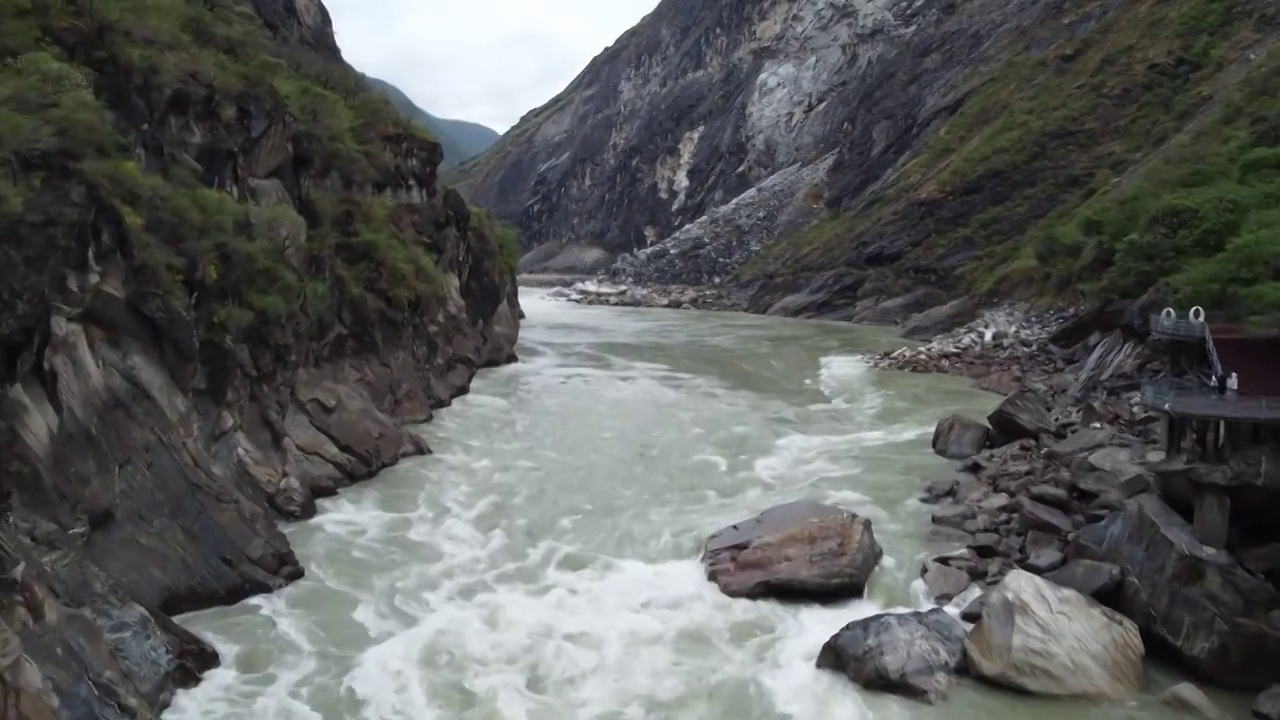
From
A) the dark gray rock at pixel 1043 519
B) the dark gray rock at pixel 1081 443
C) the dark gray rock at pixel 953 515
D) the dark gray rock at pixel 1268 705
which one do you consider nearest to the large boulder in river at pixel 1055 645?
the dark gray rock at pixel 1268 705

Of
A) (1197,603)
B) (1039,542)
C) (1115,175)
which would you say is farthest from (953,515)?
(1115,175)

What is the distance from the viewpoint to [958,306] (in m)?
42.0

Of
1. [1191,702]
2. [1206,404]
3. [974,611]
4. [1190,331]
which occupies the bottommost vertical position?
[1191,702]

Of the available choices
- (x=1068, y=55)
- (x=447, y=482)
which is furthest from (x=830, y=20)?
(x=447, y=482)

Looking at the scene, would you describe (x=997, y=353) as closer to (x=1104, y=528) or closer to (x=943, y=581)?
(x=1104, y=528)

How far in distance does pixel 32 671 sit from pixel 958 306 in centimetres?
3912

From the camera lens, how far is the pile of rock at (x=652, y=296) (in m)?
65.9

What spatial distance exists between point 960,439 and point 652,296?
170 ft

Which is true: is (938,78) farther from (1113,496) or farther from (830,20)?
(1113,496)

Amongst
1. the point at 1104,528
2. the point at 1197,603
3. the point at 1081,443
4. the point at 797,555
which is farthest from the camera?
the point at 1081,443

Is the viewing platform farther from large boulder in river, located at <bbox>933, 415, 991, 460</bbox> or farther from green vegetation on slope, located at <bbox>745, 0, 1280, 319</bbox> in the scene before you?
green vegetation on slope, located at <bbox>745, 0, 1280, 319</bbox>

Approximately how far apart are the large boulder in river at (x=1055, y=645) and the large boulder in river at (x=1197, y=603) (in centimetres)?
37

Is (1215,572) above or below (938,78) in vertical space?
below

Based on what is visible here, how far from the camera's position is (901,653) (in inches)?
420
